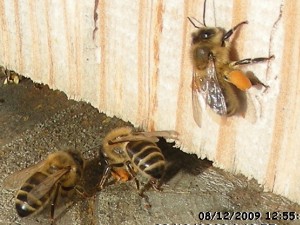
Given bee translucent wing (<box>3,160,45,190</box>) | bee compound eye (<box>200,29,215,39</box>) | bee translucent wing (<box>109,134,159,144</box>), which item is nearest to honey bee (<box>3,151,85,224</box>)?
bee translucent wing (<box>3,160,45,190</box>)

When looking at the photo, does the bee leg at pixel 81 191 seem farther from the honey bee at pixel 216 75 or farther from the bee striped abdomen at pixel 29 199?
the honey bee at pixel 216 75

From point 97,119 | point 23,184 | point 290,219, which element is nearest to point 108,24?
point 97,119

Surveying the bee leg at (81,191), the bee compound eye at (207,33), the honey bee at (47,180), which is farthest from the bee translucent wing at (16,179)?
the bee compound eye at (207,33)

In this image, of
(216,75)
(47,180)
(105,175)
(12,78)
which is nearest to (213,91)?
(216,75)

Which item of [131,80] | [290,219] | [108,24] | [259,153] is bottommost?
[290,219]

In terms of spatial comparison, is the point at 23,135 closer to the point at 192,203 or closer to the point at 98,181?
the point at 98,181

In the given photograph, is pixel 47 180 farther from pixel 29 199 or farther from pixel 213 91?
pixel 213 91
